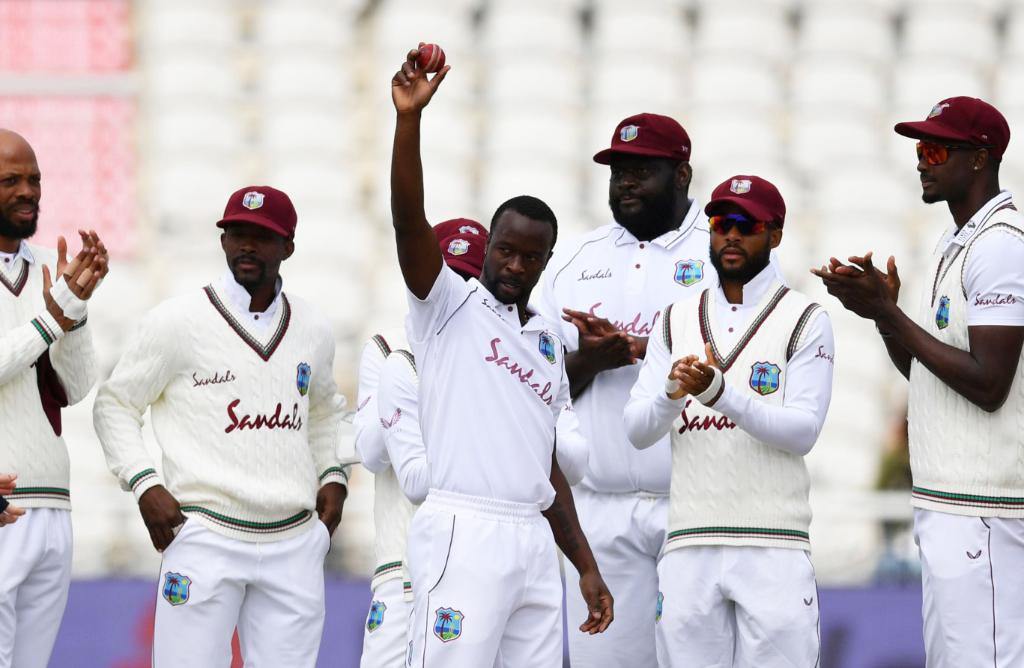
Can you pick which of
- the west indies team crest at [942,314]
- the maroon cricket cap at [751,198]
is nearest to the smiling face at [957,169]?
the west indies team crest at [942,314]

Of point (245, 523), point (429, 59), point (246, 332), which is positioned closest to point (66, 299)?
point (246, 332)

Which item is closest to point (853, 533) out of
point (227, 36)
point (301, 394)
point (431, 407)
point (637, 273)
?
point (637, 273)

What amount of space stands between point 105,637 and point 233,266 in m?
2.77

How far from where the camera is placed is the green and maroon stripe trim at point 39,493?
15.2 feet

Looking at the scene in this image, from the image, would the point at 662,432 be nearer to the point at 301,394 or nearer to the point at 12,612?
the point at 301,394

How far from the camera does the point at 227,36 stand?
11.3 metres

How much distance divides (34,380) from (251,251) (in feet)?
2.44

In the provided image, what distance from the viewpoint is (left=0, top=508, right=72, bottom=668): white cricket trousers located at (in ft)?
15.0

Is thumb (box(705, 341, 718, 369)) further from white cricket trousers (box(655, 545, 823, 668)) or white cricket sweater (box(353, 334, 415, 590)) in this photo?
white cricket sweater (box(353, 334, 415, 590))

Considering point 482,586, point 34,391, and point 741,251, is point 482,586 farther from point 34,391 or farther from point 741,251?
point 34,391

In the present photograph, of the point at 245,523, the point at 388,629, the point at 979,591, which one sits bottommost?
the point at 388,629

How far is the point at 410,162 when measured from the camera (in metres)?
3.68

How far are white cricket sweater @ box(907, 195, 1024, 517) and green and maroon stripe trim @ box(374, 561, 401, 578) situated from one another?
5.14 feet

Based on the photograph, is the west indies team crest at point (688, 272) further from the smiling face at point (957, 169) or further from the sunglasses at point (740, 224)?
the smiling face at point (957, 169)
